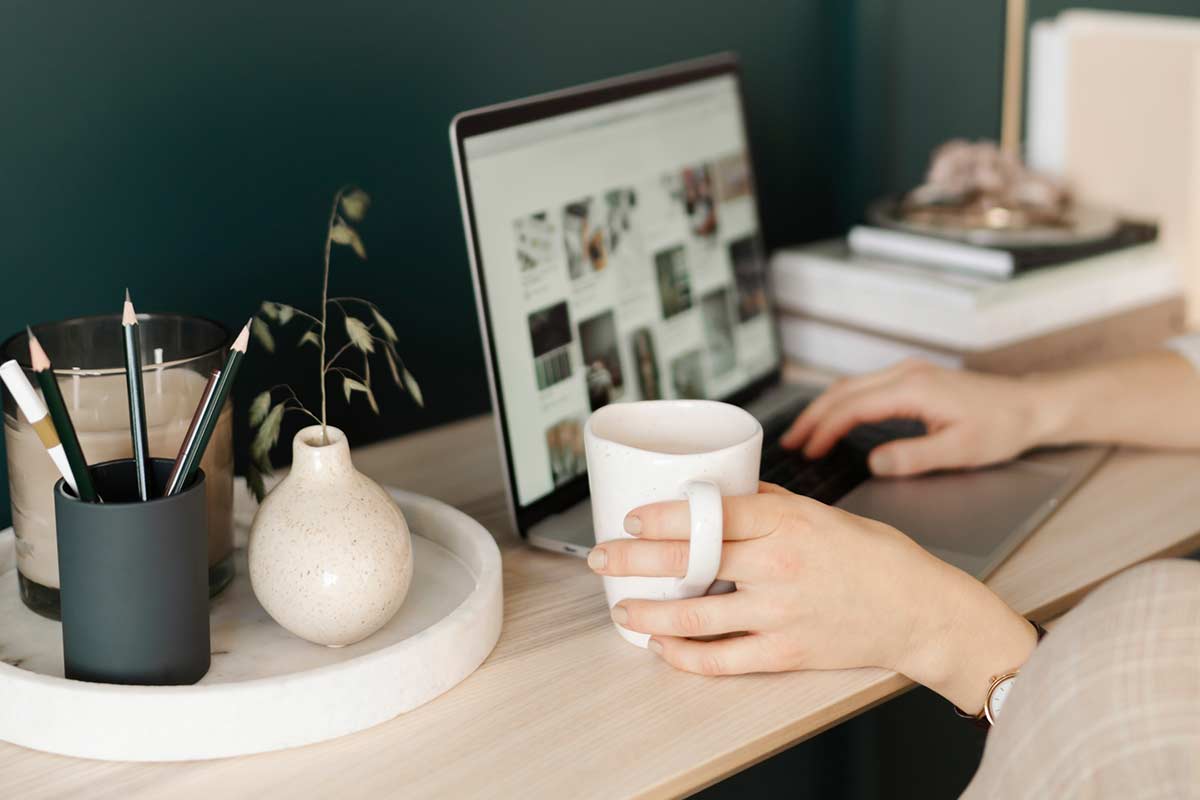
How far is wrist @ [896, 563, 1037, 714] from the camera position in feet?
2.46

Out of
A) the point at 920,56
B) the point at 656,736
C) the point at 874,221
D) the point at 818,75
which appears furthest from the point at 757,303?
the point at 656,736

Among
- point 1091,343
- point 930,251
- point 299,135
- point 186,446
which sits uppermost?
point 299,135

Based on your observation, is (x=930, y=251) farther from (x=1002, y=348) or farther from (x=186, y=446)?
(x=186, y=446)

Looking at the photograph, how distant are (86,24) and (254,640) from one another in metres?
0.49

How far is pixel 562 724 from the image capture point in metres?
0.69

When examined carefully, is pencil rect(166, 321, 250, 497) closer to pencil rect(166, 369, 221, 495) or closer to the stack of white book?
pencil rect(166, 369, 221, 495)

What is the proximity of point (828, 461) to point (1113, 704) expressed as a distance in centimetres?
56

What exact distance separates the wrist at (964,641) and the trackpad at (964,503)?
0.36 feet

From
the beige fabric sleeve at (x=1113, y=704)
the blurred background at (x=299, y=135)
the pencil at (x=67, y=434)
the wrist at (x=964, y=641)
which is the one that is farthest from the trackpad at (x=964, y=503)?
the pencil at (x=67, y=434)

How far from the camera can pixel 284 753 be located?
2.14 ft

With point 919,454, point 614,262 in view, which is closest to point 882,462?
point 919,454

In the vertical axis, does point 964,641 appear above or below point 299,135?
below

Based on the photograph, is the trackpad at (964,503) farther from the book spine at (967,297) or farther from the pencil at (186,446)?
the pencil at (186,446)

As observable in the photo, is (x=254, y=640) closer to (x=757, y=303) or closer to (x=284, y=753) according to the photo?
(x=284, y=753)
